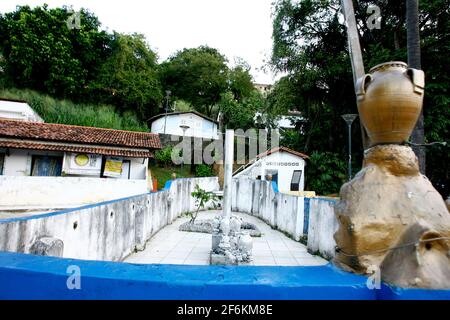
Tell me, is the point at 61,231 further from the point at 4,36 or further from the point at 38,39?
the point at 4,36

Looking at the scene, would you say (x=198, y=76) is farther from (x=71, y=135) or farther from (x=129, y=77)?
(x=71, y=135)

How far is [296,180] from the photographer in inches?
719

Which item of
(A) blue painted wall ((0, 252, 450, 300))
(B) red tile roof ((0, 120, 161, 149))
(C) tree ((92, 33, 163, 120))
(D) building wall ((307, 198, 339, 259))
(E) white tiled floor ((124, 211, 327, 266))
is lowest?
(E) white tiled floor ((124, 211, 327, 266))

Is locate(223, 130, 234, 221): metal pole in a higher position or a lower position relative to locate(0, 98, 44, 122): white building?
lower

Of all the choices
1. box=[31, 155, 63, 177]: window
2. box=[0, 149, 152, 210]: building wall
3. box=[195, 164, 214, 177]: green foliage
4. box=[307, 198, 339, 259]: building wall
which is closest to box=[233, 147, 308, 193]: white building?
box=[195, 164, 214, 177]: green foliage

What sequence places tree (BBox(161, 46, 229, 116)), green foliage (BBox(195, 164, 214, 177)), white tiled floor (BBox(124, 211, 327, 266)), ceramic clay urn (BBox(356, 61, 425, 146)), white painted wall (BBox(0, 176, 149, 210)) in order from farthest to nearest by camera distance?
tree (BBox(161, 46, 229, 116)) < green foliage (BBox(195, 164, 214, 177)) < white painted wall (BBox(0, 176, 149, 210)) < white tiled floor (BBox(124, 211, 327, 266)) < ceramic clay urn (BBox(356, 61, 425, 146))

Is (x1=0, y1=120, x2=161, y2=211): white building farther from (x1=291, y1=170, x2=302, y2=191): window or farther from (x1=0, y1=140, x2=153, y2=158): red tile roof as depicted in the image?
(x1=291, y1=170, x2=302, y2=191): window

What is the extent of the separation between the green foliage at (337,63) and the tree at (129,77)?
14035 mm

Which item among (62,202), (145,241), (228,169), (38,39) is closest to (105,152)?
(62,202)

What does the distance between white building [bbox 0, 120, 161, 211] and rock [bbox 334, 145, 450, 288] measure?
1345 centimetres

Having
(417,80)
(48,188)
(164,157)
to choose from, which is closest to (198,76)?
(164,157)

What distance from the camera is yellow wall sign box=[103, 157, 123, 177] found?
51.9ft

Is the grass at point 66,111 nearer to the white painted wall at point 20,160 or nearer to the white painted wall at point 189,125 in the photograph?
the white painted wall at point 189,125

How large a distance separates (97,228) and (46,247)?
5.21ft
